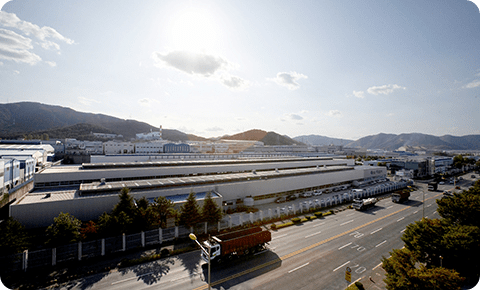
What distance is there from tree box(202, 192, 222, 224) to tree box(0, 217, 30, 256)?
16.0 meters

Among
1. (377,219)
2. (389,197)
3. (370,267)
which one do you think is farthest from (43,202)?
(389,197)

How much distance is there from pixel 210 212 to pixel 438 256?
2198cm

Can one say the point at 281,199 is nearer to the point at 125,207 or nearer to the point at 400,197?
the point at 400,197

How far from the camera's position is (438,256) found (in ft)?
57.0

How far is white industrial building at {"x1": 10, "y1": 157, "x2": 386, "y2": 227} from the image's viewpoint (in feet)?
79.4

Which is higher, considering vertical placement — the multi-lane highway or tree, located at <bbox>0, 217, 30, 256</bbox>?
tree, located at <bbox>0, 217, 30, 256</bbox>

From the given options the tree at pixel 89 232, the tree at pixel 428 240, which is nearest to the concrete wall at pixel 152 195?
the tree at pixel 89 232

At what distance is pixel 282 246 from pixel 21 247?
952 inches

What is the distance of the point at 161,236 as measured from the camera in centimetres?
2384

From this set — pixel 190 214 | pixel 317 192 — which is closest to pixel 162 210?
pixel 190 214

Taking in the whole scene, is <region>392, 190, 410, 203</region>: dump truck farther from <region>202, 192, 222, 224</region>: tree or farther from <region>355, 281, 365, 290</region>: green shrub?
<region>202, 192, 222, 224</region>: tree

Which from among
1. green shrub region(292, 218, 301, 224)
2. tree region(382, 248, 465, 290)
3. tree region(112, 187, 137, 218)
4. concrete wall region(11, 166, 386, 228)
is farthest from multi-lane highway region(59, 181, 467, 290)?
concrete wall region(11, 166, 386, 228)

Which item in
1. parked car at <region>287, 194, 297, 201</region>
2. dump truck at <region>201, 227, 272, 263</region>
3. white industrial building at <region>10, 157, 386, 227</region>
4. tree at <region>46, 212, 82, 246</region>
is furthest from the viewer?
parked car at <region>287, 194, 297, 201</region>

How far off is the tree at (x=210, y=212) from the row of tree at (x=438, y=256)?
56.9 ft
